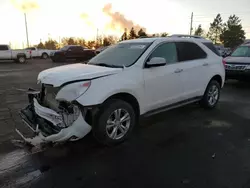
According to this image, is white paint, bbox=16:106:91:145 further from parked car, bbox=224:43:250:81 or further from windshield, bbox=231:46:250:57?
windshield, bbox=231:46:250:57

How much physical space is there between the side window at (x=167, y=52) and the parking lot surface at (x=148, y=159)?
139 cm

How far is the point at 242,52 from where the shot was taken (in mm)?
10438

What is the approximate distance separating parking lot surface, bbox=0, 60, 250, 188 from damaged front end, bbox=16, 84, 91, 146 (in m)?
0.36

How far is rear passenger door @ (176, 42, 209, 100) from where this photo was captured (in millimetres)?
5238

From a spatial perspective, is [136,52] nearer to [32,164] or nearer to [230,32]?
[32,164]

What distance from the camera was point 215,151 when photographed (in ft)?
12.7

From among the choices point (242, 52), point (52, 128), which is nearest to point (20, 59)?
point (242, 52)

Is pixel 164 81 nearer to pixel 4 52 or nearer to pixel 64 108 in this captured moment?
pixel 64 108

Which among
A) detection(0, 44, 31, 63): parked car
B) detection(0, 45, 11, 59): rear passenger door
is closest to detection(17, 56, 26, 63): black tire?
detection(0, 44, 31, 63): parked car

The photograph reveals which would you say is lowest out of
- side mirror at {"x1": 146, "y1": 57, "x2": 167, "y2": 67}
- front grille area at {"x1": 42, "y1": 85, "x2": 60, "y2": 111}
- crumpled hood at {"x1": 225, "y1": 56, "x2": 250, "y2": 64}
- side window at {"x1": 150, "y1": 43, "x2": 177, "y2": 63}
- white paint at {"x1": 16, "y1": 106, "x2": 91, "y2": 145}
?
white paint at {"x1": 16, "y1": 106, "x2": 91, "y2": 145}

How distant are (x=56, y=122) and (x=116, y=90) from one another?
1.06m

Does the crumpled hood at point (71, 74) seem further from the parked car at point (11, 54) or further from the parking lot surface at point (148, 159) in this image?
the parked car at point (11, 54)

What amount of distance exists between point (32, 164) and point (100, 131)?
110 centimetres

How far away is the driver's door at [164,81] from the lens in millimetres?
4496
